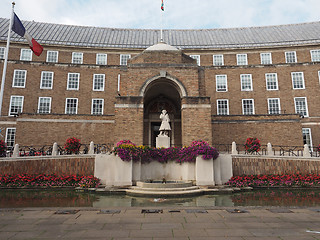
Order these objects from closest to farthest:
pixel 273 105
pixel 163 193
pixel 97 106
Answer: pixel 163 193, pixel 273 105, pixel 97 106

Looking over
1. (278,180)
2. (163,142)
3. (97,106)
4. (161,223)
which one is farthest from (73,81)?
(161,223)

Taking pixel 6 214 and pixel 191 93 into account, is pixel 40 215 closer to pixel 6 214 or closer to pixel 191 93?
pixel 6 214

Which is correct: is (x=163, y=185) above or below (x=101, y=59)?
below

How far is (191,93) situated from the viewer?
1853 centimetres

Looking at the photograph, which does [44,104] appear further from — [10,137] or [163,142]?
[163,142]

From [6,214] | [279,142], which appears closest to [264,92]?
[279,142]

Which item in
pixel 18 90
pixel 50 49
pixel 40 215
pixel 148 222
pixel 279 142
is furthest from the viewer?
pixel 50 49

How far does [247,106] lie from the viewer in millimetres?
30953

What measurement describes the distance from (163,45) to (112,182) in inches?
518

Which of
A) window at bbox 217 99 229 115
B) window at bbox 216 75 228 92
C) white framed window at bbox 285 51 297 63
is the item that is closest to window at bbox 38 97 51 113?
window at bbox 217 99 229 115

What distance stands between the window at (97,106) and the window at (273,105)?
22.8 m

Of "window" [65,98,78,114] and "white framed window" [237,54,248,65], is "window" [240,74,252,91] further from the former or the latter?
"window" [65,98,78,114]

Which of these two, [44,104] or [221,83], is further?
[221,83]

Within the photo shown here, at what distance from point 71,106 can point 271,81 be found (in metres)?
27.5
